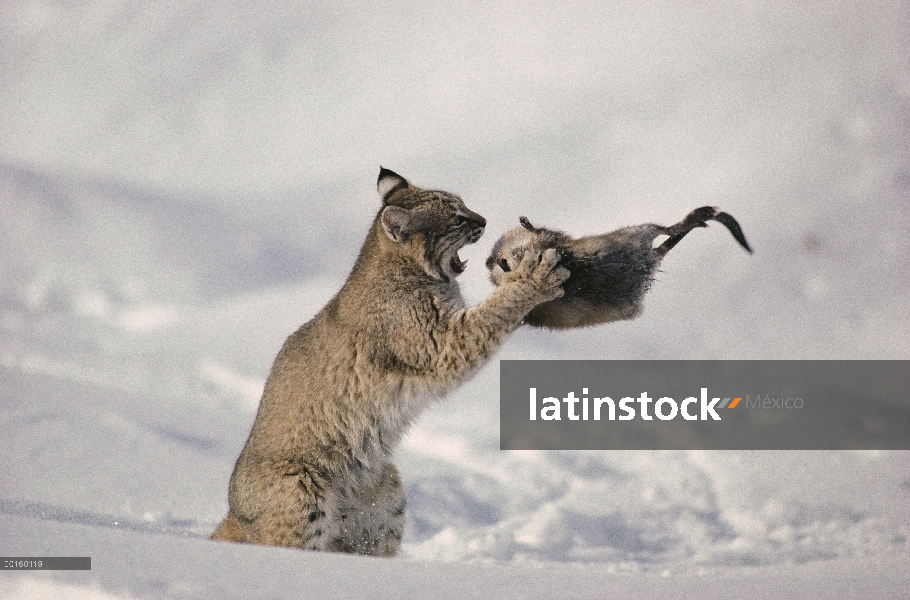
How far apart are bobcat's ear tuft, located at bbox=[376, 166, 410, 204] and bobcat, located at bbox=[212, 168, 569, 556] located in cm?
28

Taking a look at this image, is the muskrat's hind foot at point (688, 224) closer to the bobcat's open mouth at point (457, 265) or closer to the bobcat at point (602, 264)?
the bobcat at point (602, 264)

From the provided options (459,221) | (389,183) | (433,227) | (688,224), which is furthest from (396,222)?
(688,224)

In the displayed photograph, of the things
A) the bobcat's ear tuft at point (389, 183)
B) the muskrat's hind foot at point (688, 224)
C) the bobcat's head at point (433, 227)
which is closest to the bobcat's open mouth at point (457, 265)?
the bobcat's head at point (433, 227)

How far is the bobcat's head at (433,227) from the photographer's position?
7.41 metres

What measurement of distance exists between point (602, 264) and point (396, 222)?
171 centimetres

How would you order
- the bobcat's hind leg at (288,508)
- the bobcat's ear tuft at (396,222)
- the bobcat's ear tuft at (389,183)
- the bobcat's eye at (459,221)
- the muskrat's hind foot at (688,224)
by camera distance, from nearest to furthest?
the bobcat's hind leg at (288,508) < the muskrat's hind foot at (688,224) < the bobcat's ear tuft at (396,222) < the bobcat's eye at (459,221) < the bobcat's ear tuft at (389,183)

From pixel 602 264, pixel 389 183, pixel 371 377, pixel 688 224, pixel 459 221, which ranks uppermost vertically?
pixel 389 183

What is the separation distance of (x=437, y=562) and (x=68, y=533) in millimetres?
2439

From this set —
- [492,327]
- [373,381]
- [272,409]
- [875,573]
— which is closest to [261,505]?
[272,409]

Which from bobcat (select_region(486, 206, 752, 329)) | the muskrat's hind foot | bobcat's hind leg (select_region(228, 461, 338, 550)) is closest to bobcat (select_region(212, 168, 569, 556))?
bobcat's hind leg (select_region(228, 461, 338, 550))

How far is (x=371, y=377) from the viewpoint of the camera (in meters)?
7.17

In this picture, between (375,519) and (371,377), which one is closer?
(371,377)

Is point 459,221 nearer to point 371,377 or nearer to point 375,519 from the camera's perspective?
point 371,377

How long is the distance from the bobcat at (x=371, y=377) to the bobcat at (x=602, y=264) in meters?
0.24
